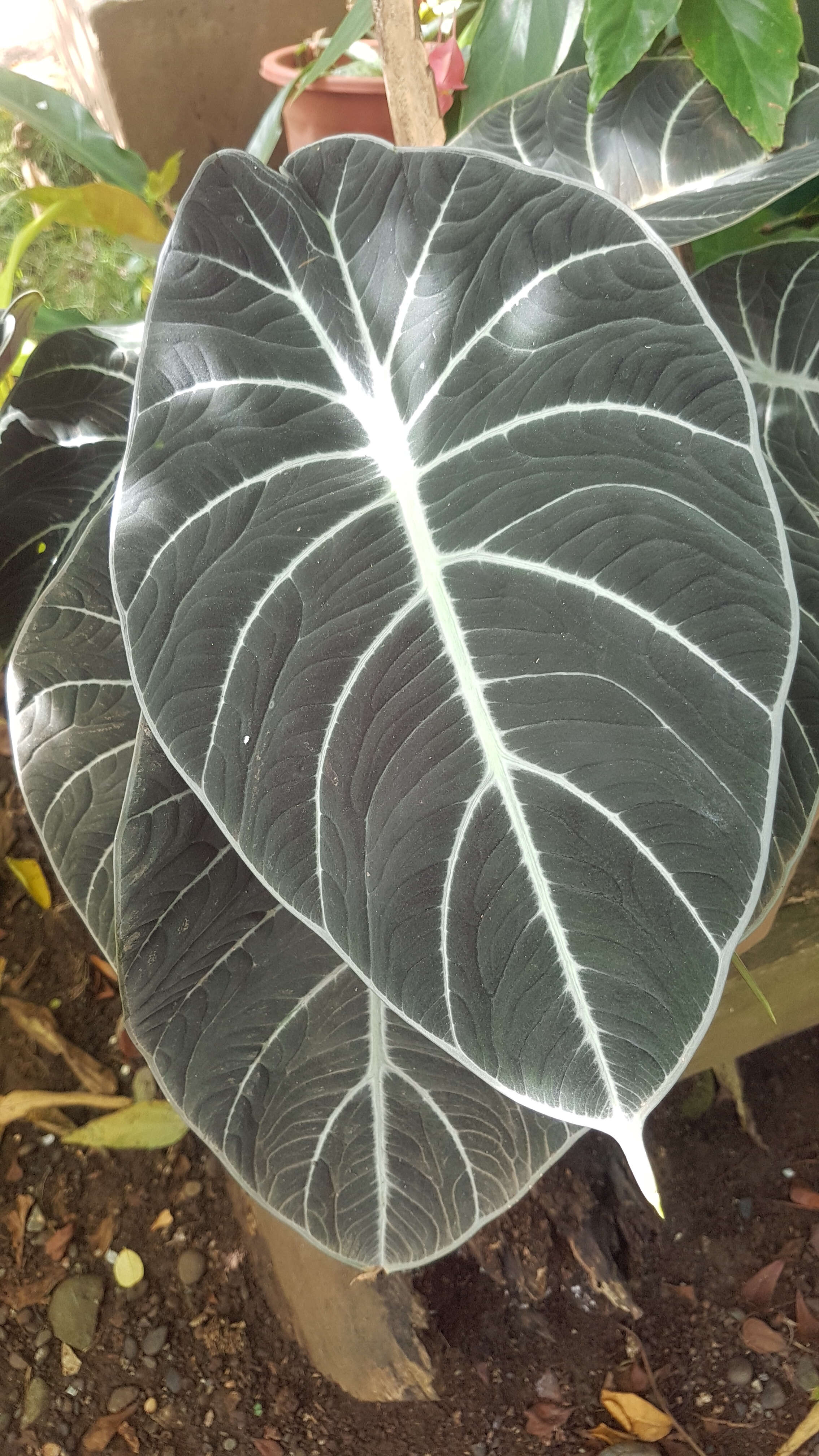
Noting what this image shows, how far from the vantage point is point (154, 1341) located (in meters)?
1.10

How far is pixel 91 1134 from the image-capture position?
1.22 m

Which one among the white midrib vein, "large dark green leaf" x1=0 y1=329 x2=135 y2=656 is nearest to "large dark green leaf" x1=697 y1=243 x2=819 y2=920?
the white midrib vein

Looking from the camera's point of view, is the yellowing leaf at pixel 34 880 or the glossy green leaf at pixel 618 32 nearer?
the glossy green leaf at pixel 618 32

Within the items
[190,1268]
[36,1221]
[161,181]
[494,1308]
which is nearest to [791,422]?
[161,181]

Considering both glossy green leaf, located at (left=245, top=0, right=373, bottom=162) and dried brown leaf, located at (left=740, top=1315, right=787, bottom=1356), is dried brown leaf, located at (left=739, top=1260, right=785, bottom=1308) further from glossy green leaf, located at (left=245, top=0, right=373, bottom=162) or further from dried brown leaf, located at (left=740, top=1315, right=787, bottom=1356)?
glossy green leaf, located at (left=245, top=0, right=373, bottom=162)

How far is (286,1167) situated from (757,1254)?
64 cm

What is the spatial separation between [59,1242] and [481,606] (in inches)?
41.2

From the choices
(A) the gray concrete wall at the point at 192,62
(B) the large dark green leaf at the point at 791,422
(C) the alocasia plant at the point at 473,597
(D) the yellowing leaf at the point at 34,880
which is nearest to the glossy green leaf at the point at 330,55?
(C) the alocasia plant at the point at 473,597

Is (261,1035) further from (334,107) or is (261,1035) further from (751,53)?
(334,107)

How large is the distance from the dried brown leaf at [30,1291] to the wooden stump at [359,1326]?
0.28 meters

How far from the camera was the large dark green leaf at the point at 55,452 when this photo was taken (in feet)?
2.64

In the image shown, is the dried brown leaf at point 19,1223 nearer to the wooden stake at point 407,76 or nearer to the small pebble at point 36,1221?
the small pebble at point 36,1221

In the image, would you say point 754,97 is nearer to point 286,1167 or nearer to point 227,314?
point 227,314

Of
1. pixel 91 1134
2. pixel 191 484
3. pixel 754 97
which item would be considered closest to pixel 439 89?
pixel 754 97
